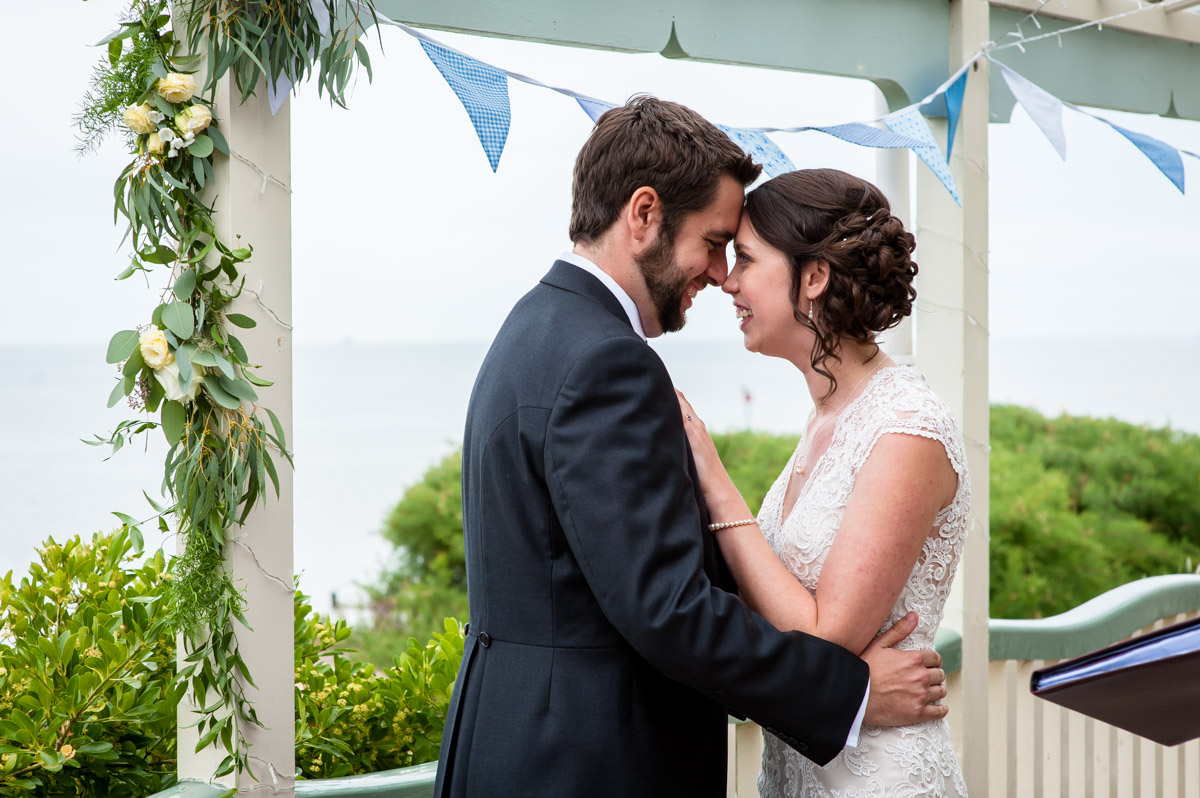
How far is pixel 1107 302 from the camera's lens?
30.4m

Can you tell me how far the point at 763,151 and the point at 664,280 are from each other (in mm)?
788

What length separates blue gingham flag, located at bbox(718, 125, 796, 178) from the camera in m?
2.33

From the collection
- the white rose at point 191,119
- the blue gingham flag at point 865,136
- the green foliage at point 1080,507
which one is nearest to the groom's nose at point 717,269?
the blue gingham flag at point 865,136

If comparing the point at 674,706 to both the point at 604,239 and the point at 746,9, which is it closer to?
the point at 604,239

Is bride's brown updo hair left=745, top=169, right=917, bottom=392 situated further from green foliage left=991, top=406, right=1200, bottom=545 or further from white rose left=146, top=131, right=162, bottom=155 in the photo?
green foliage left=991, top=406, right=1200, bottom=545

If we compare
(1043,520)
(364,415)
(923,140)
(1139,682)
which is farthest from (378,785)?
(364,415)

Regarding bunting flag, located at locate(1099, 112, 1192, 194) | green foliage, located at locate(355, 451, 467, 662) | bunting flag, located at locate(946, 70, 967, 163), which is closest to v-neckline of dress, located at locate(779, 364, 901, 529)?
bunting flag, located at locate(946, 70, 967, 163)

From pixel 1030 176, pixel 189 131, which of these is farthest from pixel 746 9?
pixel 1030 176

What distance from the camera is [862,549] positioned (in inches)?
64.2

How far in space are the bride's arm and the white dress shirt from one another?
0.11 meters

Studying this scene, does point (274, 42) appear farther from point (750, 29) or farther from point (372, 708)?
point (372, 708)

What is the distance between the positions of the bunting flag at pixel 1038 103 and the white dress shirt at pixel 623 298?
1.74 metres

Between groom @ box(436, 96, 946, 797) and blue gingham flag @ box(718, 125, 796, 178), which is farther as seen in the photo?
blue gingham flag @ box(718, 125, 796, 178)

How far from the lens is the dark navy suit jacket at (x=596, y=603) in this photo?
56.2 inches
